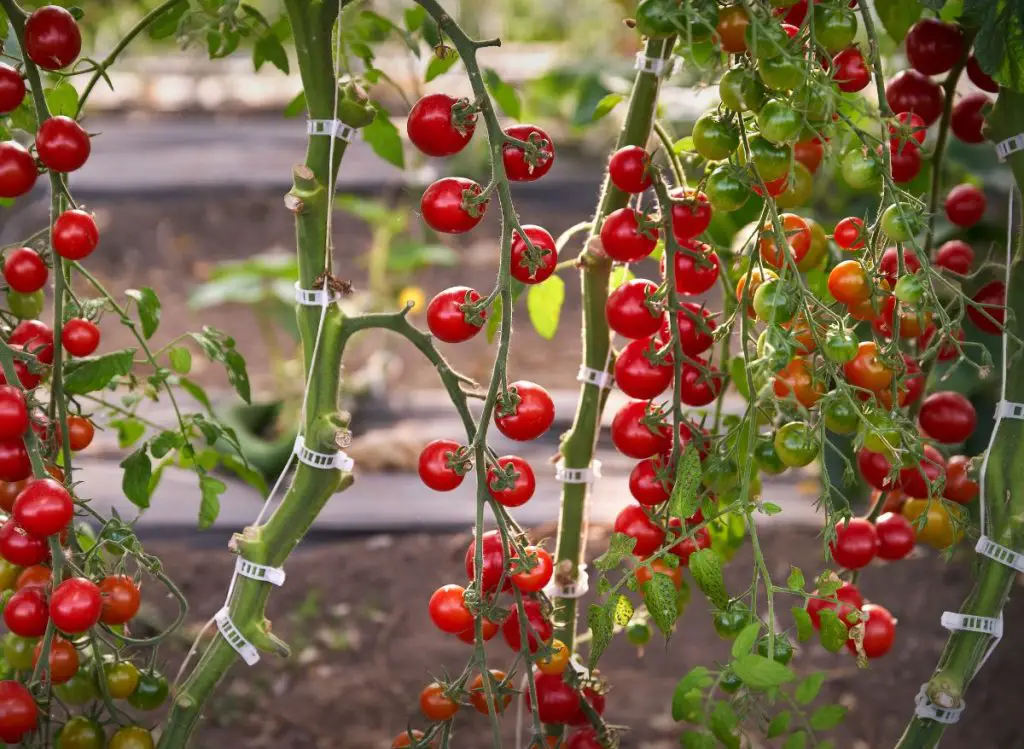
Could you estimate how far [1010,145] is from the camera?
0.92 m

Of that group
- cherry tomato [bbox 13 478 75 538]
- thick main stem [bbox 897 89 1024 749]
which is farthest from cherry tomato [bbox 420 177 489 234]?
thick main stem [bbox 897 89 1024 749]

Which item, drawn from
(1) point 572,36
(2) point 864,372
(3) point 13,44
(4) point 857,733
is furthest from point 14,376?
(1) point 572,36

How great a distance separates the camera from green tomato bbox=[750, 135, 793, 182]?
772mm

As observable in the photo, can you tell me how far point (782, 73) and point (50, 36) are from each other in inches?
21.3

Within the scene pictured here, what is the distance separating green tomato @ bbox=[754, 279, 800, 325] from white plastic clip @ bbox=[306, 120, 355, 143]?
0.37 meters

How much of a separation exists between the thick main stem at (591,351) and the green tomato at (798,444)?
0.82 feet

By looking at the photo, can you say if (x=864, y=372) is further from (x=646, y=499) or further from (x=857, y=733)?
(x=857, y=733)

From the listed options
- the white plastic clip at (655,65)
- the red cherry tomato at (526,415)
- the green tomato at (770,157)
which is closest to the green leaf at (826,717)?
the red cherry tomato at (526,415)

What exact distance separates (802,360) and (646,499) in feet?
0.55

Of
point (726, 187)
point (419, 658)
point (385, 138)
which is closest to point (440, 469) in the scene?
point (726, 187)

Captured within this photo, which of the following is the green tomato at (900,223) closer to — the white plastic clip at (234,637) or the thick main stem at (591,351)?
the thick main stem at (591,351)

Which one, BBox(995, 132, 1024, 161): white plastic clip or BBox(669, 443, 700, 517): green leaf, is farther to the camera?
BBox(995, 132, 1024, 161): white plastic clip

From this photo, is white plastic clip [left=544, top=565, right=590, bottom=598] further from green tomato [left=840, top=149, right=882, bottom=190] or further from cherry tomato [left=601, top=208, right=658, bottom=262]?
green tomato [left=840, top=149, right=882, bottom=190]

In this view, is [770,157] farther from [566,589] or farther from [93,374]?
[93,374]
